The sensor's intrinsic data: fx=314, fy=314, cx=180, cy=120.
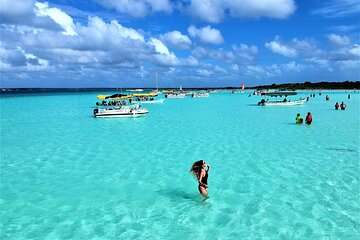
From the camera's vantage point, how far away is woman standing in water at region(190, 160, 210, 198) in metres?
10.2

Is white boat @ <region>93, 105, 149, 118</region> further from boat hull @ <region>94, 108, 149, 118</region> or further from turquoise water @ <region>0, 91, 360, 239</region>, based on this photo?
turquoise water @ <region>0, 91, 360, 239</region>

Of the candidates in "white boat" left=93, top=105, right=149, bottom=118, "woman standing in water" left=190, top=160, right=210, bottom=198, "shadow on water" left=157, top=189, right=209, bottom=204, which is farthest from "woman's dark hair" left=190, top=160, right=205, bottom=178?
"white boat" left=93, top=105, right=149, bottom=118

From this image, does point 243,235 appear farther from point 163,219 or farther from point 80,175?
point 80,175

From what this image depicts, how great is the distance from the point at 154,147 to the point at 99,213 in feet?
33.5

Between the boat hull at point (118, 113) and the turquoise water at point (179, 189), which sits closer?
the turquoise water at point (179, 189)

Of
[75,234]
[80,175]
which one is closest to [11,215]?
[75,234]

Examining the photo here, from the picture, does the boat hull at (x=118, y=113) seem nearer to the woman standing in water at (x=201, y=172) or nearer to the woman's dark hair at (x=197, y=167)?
the woman standing in water at (x=201, y=172)

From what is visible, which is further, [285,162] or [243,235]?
[285,162]

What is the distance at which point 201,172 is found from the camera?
10.4 meters

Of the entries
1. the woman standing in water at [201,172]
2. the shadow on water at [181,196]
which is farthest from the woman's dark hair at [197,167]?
the shadow on water at [181,196]

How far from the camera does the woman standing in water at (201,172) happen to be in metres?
10.2

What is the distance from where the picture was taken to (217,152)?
1825 centimetres

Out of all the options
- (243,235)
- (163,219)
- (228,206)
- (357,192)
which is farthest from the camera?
(357,192)

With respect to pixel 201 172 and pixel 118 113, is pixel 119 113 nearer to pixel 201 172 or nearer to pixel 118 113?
pixel 118 113
